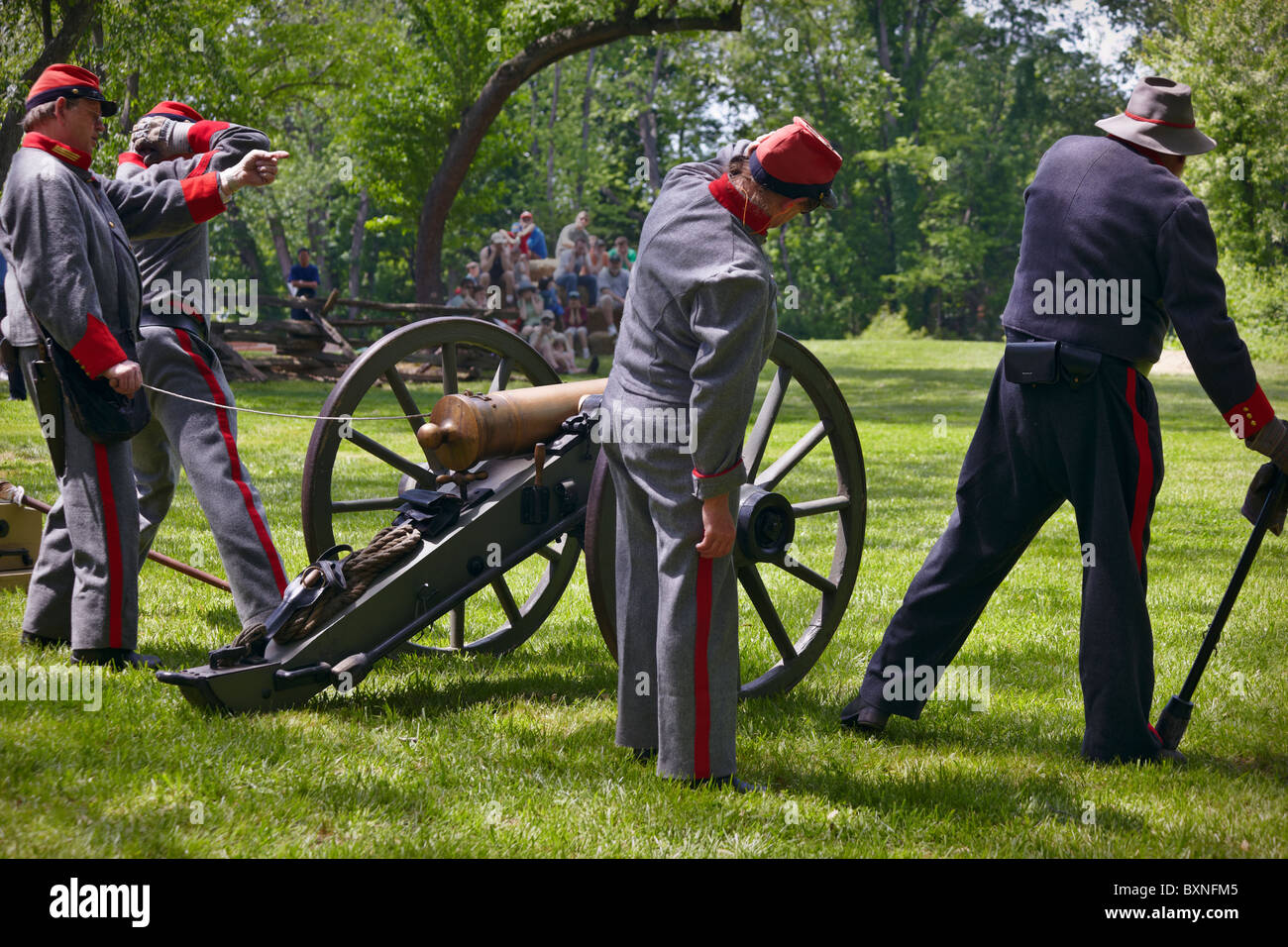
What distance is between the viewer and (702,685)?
140 inches

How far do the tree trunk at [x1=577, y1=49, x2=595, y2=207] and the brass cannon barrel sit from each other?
38092 mm

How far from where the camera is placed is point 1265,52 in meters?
25.9

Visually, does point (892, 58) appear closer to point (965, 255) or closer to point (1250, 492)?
point (965, 255)

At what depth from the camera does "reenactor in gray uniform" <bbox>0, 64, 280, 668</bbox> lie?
14.2 ft

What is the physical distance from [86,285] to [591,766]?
2.31 meters

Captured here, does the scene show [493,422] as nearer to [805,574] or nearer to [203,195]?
[805,574]

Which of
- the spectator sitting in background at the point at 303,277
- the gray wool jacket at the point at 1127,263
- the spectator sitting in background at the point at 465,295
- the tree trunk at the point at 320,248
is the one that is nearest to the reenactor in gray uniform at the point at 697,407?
the gray wool jacket at the point at 1127,263

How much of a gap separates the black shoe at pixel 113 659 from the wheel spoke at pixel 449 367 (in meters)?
1.46

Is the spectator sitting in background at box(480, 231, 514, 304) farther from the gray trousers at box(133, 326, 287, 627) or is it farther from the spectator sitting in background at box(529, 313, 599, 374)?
the gray trousers at box(133, 326, 287, 627)

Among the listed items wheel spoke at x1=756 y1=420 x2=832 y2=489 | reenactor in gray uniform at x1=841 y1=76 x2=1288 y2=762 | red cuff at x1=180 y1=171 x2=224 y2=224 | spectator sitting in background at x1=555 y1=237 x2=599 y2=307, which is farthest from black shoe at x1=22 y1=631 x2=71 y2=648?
spectator sitting in background at x1=555 y1=237 x2=599 y2=307

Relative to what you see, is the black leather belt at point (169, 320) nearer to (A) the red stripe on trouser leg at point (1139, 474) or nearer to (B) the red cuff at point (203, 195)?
(B) the red cuff at point (203, 195)

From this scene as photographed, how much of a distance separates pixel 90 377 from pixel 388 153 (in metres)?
18.6

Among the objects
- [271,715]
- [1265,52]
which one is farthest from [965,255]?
[271,715]

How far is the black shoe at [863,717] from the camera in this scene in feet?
14.0
